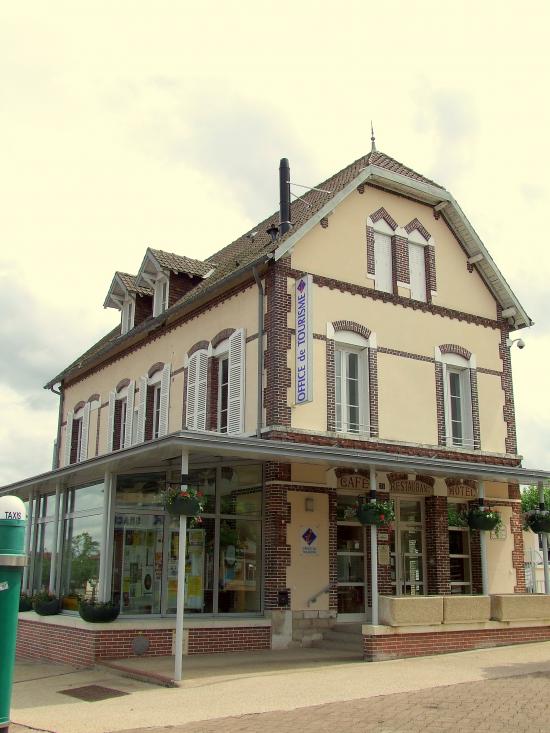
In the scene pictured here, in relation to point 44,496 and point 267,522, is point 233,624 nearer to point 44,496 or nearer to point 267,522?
point 267,522

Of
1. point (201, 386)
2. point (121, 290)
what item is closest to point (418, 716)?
point (201, 386)

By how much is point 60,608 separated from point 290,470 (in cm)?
499

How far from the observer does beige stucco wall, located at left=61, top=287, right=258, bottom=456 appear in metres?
15.6

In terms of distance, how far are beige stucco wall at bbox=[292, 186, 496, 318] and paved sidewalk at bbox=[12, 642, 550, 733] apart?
760cm

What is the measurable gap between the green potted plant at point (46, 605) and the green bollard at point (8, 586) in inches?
338

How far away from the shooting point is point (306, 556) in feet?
48.1

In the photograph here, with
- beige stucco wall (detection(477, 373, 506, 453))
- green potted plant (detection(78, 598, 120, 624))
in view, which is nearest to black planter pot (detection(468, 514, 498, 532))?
beige stucco wall (detection(477, 373, 506, 453))

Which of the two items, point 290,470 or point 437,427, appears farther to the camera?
point 437,427

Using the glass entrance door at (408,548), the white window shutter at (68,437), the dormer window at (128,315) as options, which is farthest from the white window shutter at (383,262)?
the white window shutter at (68,437)

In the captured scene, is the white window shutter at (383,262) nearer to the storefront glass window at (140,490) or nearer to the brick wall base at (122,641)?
the storefront glass window at (140,490)

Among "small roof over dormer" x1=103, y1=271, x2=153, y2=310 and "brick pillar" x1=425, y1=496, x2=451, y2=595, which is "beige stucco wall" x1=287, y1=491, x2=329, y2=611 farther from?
"small roof over dormer" x1=103, y1=271, x2=153, y2=310

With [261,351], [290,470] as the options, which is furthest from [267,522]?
[261,351]

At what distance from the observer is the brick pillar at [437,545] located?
16172mm

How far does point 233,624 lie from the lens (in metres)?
13.6
